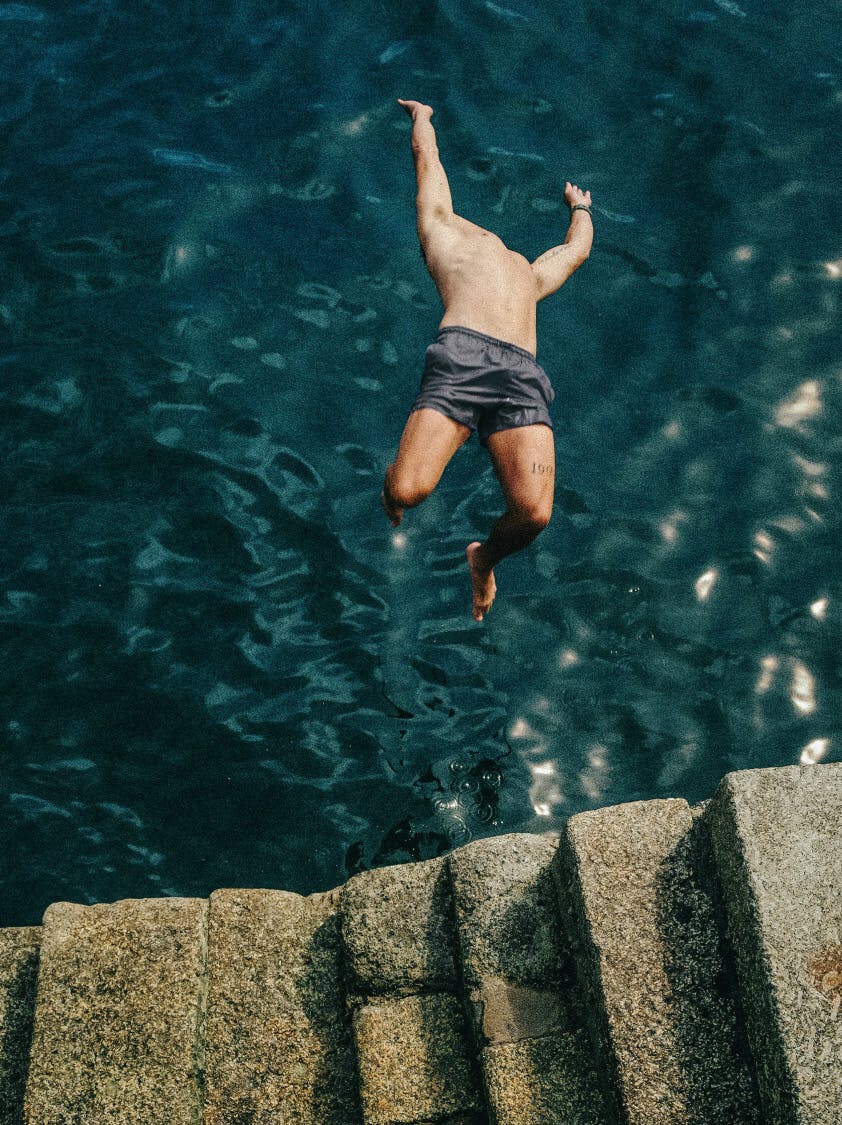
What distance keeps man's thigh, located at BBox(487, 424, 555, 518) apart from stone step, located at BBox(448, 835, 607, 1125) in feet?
5.75

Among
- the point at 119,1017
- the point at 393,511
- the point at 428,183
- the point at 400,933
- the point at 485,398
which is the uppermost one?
the point at 428,183

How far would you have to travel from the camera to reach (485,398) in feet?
18.9

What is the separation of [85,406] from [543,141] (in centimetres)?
398

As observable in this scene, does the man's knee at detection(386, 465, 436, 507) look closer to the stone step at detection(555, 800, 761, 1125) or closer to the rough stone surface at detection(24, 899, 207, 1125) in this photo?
the stone step at detection(555, 800, 761, 1125)

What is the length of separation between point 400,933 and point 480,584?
2187mm

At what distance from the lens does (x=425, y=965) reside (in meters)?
4.59

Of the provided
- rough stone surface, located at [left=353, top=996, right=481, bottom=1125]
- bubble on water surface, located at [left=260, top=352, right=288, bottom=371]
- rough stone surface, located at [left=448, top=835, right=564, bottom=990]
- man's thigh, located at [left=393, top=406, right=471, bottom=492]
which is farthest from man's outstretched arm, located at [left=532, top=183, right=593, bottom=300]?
rough stone surface, located at [left=353, top=996, right=481, bottom=1125]

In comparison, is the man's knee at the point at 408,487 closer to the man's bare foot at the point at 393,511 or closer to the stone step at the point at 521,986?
the man's bare foot at the point at 393,511

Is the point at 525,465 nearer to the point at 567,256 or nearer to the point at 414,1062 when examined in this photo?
the point at 567,256

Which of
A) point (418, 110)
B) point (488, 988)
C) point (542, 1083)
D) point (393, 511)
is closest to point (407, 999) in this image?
point (488, 988)

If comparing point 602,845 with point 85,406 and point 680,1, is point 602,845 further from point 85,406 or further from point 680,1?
point 680,1

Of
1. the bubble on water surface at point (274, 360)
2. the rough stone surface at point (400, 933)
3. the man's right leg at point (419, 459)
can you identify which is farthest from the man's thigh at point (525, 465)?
the bubble on water surface at point (274, 360)

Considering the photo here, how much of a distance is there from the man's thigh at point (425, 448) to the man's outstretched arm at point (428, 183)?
1362 millimetres

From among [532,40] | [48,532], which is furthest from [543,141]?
[48,532]
